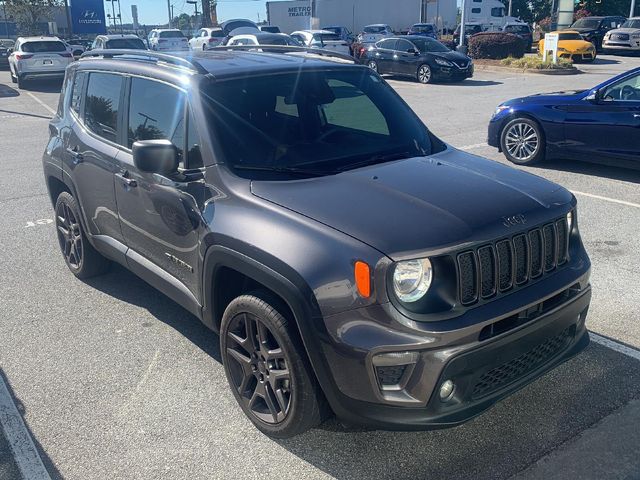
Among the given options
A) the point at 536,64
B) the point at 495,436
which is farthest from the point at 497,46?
the point at 495,436

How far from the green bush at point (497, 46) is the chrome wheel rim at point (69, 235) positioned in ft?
81.9

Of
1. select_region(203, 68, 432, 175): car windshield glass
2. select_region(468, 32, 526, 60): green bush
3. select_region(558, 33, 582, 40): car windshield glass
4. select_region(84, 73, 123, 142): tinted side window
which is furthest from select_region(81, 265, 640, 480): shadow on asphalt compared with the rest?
select_region(558, 33, 582, 40): car windshield glass

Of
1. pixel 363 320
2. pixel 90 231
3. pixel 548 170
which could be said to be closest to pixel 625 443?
pixel 363 320

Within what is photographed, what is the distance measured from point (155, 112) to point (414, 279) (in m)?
2.11

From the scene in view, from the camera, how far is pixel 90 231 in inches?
193

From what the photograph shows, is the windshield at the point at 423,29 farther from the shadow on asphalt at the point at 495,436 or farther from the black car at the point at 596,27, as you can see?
the shadow on asphalt at the point at 495,436

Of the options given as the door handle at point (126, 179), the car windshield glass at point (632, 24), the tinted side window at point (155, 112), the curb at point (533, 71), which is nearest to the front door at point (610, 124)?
the tinted side window at point (155, 112)

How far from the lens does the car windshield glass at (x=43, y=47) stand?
21.8 m

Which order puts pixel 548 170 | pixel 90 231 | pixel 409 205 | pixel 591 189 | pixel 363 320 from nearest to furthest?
pixel 363 320, pixel 409 205, pixel 90 231, pixel 591 189, pixel 548 170

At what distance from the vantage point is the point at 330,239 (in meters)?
2.87

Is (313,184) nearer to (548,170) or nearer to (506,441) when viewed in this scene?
(506,441)

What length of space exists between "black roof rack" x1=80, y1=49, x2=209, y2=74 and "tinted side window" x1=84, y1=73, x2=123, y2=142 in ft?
0.64

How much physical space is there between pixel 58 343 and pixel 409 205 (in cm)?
268

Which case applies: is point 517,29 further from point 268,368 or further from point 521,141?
point 268,368
